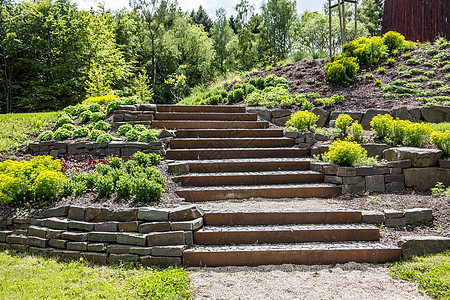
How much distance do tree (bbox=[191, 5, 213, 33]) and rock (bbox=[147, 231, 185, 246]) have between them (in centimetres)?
4044

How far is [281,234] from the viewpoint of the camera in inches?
168

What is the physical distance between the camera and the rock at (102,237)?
13.5ft

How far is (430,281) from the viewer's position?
135 inches

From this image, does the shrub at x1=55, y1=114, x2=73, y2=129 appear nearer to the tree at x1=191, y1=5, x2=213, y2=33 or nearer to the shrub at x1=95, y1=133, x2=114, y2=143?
the shrub at x1=95, y1=133, x2=114, y2=143

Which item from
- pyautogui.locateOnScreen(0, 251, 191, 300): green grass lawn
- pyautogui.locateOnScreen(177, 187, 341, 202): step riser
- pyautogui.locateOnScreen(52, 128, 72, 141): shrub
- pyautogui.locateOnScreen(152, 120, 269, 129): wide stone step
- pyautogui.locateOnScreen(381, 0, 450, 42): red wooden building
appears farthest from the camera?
pyautogui.locateOnScreen(381, 0, 450, 42): red wooden building

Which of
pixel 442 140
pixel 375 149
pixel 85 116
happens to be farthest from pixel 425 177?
pixel 85 116

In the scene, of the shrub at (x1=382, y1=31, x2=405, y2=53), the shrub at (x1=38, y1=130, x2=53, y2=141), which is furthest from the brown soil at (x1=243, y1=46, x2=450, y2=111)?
the shrub at (x1=38, y1=130, x2=53, y2=141)

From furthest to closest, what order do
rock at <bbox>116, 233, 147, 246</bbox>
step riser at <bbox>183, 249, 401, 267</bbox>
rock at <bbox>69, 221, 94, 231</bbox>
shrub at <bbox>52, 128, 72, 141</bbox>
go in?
shrub at <bbox>52, 128, 72, 141</bbox>
rock at <bbox>69, 221, 94, 231</bbox>
rock at <bbox>116, 233, 147, 246</bbox>
step riser at <bbox>183, 249, 401, 267</bbox>

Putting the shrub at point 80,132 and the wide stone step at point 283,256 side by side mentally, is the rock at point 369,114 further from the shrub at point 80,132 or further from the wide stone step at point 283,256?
the shrub at point 80,132

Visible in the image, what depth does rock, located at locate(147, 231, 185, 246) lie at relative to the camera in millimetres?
4043

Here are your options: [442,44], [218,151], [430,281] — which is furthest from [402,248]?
[442,44]

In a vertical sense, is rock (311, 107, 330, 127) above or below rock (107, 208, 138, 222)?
above

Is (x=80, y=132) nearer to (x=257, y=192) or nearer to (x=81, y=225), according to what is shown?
(x=81, y=225)

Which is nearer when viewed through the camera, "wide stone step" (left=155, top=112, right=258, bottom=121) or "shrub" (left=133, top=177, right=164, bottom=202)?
"shrub" (left=133, top=177, right=164, bottom=202)
